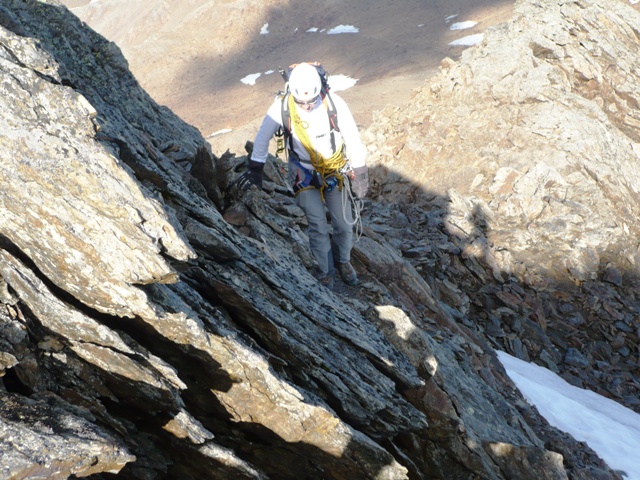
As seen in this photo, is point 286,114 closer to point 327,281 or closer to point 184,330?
point 327,281

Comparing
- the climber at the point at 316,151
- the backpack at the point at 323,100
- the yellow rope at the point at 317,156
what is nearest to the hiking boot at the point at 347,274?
the climber at the point at 316,151

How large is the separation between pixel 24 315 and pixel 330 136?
18.7 feet

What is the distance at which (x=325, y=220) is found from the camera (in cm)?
1004

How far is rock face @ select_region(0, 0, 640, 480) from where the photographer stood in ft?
16.2

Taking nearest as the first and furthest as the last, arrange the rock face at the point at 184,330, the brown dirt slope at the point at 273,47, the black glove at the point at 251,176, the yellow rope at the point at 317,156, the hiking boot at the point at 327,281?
1. the rock face at the point at 184,330
2. the yellow rope at the point at 317,156
3. the black glove at the point at 251,176
4. the hiking boot at the point at 327,281
5. the brown dirt slope at the point at 273,47

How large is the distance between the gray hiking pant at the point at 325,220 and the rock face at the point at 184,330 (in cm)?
46

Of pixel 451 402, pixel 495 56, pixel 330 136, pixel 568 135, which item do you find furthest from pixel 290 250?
pixel 495 56

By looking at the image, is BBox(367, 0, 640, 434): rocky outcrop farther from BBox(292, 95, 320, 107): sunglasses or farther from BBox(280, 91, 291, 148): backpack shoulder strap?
BBox(292, 95, 320, 107): sunglasses

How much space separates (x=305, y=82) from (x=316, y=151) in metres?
1.29

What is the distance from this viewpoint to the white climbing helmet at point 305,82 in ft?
27.4

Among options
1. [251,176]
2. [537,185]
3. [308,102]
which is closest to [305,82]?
[308,102]

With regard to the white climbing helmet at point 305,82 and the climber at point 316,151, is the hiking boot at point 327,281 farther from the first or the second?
the white climbing helmet at point 305,82

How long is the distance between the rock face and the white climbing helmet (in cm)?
229

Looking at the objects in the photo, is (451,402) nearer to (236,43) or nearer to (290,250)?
(290,250)
